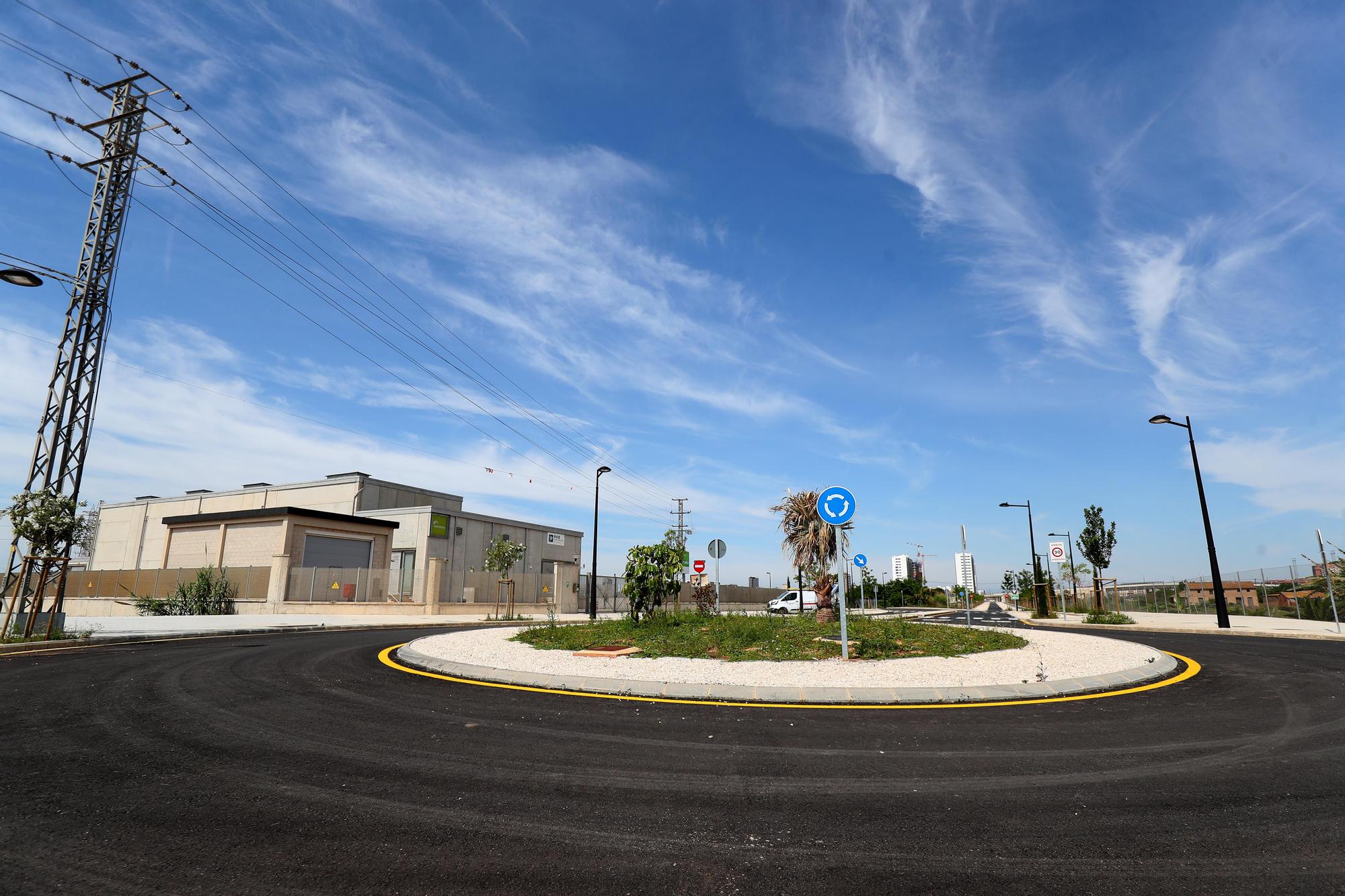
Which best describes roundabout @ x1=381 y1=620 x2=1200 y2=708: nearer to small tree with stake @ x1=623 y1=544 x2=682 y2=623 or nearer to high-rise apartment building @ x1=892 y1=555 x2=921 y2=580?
small tree with stake @ x1=623 y1=544 x2=682 y2=623

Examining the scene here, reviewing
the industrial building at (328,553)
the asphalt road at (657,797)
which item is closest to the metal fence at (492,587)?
the industrial building at (328,553)

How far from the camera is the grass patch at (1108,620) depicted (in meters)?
26.9

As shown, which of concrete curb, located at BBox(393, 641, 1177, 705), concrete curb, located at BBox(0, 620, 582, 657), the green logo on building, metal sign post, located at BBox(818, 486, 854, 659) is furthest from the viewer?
the green logo on building

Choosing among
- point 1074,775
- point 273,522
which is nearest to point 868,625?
point 1074,775

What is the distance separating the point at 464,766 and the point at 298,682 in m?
5.61

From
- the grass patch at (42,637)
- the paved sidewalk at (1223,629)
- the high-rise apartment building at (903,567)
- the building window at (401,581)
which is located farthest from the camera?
the high-rise apartment building at (903,567)

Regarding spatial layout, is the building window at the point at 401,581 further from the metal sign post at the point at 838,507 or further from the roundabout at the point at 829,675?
the metal sign post at the point at 838,507

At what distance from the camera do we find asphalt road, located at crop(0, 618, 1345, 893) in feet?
11.4

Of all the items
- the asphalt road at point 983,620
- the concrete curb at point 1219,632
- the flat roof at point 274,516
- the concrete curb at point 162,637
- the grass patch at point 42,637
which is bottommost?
the asphalt road at point 983,620

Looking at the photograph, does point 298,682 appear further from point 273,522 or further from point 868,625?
point 273,522

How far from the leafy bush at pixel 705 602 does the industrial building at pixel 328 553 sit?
17.2m

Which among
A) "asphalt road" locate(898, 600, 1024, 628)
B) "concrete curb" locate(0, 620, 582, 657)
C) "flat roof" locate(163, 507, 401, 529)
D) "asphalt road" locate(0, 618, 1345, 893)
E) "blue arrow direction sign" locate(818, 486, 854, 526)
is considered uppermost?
"flat roof" locate(163, 507, 401, 529)

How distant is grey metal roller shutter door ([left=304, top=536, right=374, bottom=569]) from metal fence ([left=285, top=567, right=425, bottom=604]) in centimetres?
103

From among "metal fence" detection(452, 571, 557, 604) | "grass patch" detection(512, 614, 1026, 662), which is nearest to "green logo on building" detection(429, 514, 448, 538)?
"metal fence" detection(452, 571, 557, 604)
